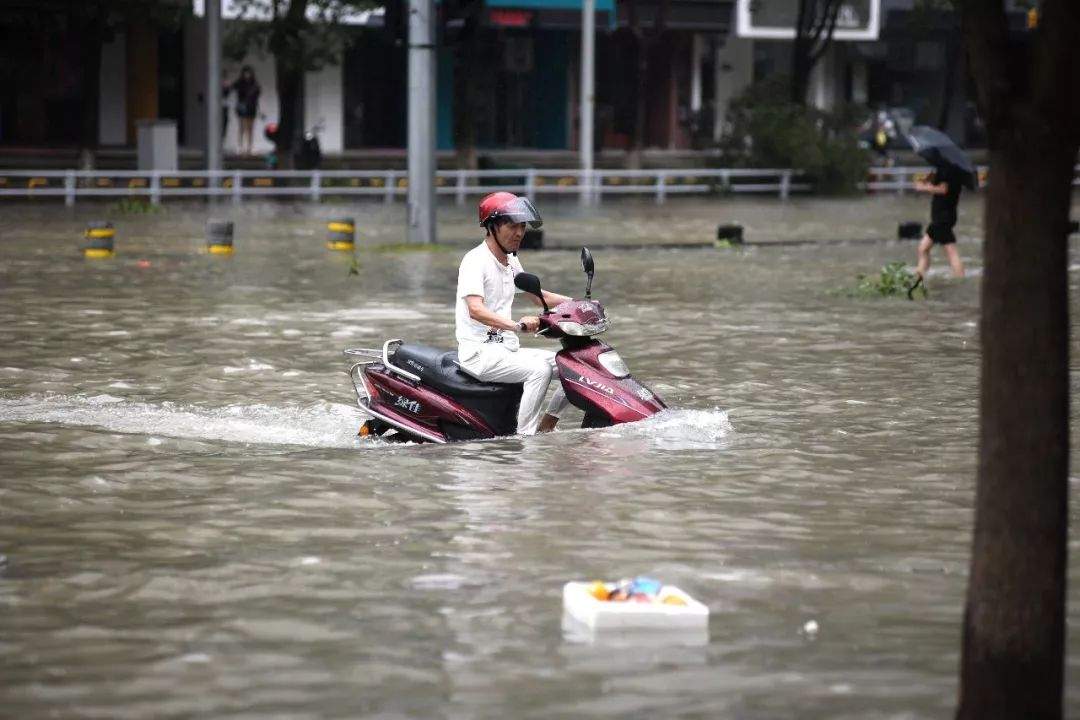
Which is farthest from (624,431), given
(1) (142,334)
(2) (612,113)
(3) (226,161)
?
(2) (612,113)

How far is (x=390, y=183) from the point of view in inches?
1513

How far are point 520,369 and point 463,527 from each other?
1.93 m

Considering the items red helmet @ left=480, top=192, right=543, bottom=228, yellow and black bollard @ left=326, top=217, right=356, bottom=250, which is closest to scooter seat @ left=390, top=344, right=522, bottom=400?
red helmet @ left=480, top=192, right=543, bottom=228

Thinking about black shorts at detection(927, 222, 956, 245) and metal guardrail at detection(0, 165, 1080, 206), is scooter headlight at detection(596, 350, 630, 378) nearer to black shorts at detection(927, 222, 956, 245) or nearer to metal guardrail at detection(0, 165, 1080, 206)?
black shorts at detection(927, 222, 956, 245)

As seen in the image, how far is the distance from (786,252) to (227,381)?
14635 mm

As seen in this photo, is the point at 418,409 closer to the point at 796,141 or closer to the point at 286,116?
the point at 286,116

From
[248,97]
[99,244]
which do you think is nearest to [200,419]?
[99,244]

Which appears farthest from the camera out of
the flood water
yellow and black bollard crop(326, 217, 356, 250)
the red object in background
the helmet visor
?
the red object in background

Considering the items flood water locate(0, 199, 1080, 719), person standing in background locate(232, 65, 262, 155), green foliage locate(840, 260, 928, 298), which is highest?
person standing in background locate(232, 65, 262, 155)

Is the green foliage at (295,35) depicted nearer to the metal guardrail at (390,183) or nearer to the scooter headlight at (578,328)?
the metal guardrail at (390,183)

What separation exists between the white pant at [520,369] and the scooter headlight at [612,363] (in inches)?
10.6

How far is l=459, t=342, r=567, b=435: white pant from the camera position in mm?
10359

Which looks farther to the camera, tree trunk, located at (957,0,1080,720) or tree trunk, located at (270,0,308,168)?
tree trunk, located at (270,0,308,168)

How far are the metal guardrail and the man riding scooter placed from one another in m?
24.8
